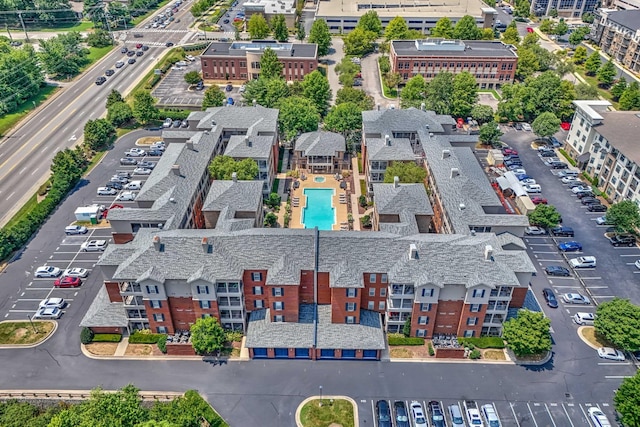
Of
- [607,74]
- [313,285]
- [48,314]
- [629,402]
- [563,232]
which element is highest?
[607,74]

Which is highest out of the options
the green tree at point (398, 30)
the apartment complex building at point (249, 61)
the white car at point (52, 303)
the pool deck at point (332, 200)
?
the green tree at point (398, 30)

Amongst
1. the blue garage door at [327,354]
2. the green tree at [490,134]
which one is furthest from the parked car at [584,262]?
the blue garage door at [327,354]

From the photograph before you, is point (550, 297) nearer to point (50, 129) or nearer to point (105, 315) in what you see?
point (105, 315)

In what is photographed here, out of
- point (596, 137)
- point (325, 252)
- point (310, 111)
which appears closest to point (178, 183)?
point (325, 252)

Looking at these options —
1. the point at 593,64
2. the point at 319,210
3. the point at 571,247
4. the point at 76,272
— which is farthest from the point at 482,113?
the point at 76,272

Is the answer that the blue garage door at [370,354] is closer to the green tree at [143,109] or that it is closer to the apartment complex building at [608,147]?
the apartment complex building at [608,147]

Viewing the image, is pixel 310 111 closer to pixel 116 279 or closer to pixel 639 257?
pixel 116 279
